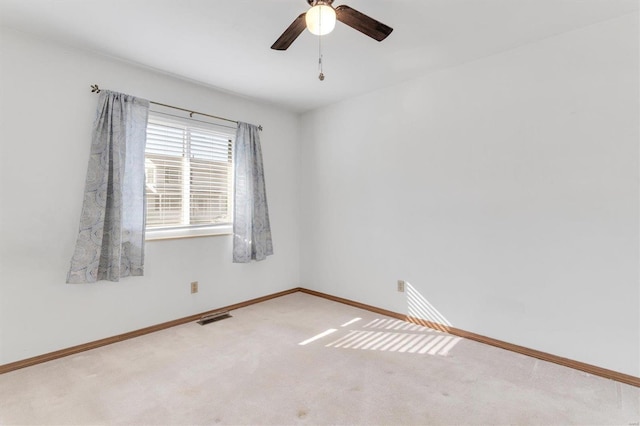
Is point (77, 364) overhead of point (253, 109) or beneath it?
beneath

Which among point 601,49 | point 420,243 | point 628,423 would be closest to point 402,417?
point 628,423

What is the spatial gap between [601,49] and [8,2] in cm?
Answer: 393

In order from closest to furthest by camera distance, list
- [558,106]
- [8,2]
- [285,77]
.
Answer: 1. [8,2]
2. [558,106]
3. [285,77]

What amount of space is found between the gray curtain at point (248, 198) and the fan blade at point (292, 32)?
1.84 meters

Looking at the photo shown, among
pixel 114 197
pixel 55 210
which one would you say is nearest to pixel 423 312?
pixel 114 197

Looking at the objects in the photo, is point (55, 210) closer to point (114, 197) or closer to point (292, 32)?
point (114, 197)

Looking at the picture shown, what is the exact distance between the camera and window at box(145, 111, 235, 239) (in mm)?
3100

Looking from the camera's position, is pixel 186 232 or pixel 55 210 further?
pixel 186 232

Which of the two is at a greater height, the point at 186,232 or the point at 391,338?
the point at 186,232

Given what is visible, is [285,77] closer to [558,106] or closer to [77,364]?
[558,106]

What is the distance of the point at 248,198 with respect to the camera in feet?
12.1

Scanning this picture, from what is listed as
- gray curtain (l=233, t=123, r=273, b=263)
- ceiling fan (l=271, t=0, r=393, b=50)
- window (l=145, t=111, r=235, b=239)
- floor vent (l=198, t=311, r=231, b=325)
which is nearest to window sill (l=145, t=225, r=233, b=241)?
window (l=145, t=111, r=235, b=239)

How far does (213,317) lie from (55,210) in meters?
1.69

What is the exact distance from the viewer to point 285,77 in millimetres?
3148
